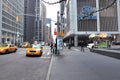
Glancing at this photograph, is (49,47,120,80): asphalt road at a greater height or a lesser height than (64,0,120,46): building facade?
lesser

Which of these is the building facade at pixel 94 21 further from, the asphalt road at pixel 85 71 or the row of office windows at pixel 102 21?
the asphalt road at pixel 85 71

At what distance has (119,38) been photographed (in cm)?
8038

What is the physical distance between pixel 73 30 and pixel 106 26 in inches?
497

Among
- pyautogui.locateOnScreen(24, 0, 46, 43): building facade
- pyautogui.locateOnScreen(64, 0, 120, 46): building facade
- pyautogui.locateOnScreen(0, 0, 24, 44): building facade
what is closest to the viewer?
pyautogui.locateOnScreen(24, 0, 46, 43): building facade

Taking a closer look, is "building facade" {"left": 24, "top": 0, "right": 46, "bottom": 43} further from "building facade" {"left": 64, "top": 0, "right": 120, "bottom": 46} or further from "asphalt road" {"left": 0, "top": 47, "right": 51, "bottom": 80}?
"building facade" {"left": 64, "top": 0, "right": 120, "bottom": 46}

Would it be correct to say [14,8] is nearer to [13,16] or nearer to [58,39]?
[13,16]

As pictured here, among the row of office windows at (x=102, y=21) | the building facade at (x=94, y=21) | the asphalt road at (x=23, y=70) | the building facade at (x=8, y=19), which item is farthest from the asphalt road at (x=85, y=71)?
the building facade at (x=8, y=19)

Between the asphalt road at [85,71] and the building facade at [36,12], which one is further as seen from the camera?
the building facade at [36,12]

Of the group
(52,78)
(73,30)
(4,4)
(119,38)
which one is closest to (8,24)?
(4,4)

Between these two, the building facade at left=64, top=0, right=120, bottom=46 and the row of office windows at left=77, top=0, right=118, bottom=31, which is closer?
the building facade at left=64, top=0, right=120, bottom=46

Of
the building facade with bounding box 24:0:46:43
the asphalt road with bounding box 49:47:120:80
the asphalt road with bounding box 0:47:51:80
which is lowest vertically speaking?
the asphalt road with bounding box 0:47:51:80

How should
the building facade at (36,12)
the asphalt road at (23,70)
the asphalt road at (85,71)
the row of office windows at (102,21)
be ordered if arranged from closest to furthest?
the asphalt road at (85,71) → the asphalt road at (23,70) → the building facade at (36,12) → the row of office windows at (102,21)

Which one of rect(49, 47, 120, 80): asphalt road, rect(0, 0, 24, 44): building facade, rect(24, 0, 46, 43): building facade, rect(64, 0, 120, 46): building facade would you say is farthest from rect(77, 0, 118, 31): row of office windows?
rect(49, 47, 120, 80): asphalt road

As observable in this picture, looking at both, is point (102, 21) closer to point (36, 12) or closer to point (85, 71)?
point (36, 12)
